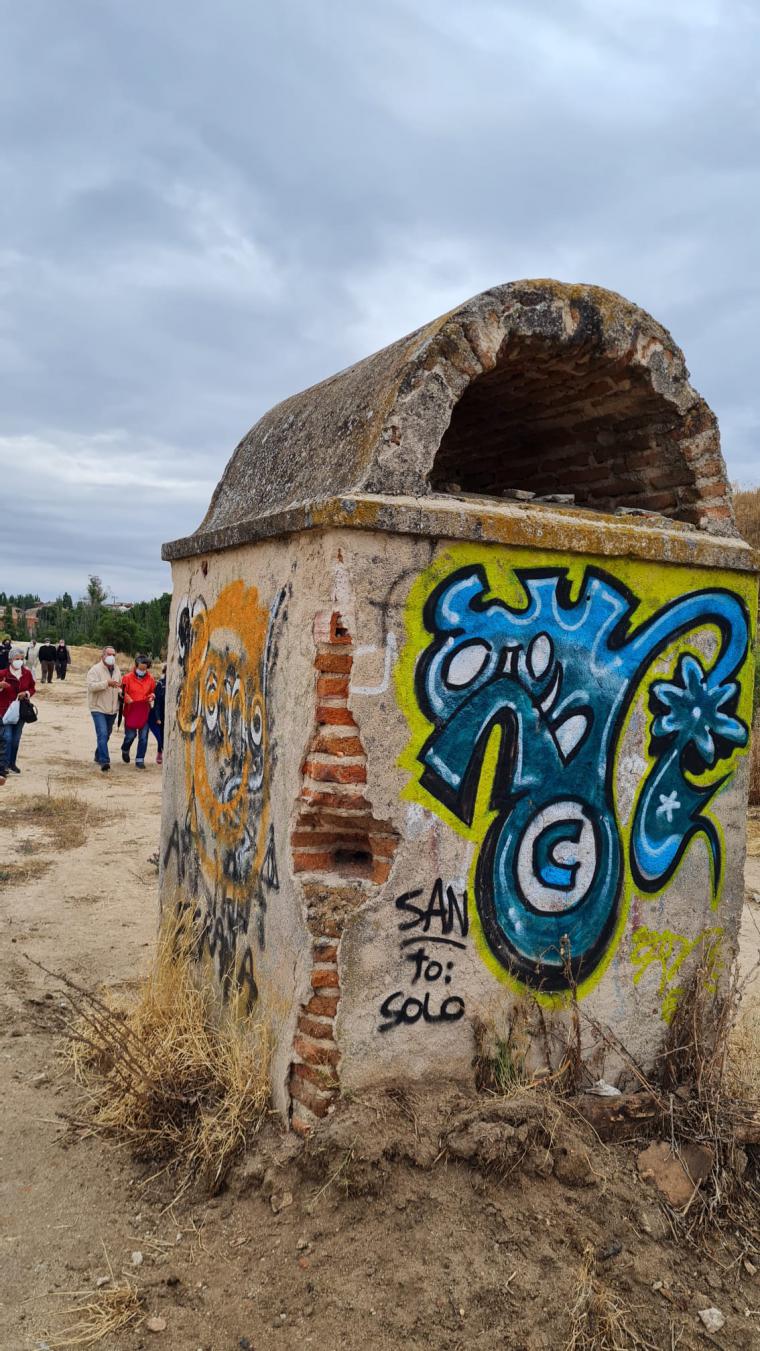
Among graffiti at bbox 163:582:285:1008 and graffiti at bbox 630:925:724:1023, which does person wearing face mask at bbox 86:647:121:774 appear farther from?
graffiti at bbox 630:925:724:1023

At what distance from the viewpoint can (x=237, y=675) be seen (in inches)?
189

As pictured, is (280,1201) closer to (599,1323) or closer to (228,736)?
(599,1323)

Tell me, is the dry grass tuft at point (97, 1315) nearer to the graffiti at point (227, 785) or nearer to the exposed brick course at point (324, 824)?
the exposed brick course at point (324, 824)

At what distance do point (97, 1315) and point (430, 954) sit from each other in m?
1.62

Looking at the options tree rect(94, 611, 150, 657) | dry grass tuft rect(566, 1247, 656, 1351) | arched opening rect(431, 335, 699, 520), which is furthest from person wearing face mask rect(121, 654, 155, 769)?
tree rect(94, 611, 150, 657)

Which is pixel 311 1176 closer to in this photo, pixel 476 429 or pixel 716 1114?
pixel 716 1114

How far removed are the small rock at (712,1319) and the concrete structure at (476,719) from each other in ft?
3.41

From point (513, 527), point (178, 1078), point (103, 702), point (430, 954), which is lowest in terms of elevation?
point (178, 1078)

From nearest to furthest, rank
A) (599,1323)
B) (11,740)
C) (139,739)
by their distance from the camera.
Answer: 1. (599,1323)
2. (11,740)
3. (139,739)

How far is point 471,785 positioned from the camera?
3.98 meters

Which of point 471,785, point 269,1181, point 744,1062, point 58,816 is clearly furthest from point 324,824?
point 58,816

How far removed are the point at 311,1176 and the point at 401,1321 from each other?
Answer: 595 mm

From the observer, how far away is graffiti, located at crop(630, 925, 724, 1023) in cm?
439

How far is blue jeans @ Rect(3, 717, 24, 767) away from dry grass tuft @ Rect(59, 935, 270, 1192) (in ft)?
28.5
